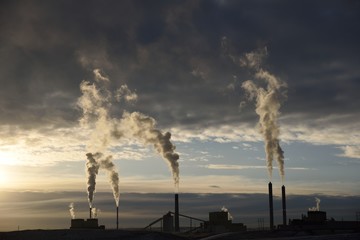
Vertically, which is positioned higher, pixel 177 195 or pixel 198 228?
pixel 177 195

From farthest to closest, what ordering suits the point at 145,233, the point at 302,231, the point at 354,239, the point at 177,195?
1. the point at 177,195
2. the point at 302,231
3. the point at 145,233
4. the point at 354,239

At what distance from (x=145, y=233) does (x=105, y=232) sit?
19.2 feet

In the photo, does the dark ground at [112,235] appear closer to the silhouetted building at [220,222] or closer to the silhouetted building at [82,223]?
the silhouetted building at [82,223]

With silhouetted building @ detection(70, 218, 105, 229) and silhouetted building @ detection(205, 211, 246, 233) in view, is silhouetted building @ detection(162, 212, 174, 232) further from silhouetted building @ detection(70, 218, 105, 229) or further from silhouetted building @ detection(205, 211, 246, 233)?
silhouetted building @ detection(70, 218, 105, 229)

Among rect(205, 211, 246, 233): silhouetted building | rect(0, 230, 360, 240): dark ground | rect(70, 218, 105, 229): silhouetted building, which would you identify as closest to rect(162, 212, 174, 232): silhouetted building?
rect(205, 211, 246, 233): silhouetted building

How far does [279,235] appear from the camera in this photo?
65938 millimetres

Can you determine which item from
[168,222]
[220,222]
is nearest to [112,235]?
[220,222]

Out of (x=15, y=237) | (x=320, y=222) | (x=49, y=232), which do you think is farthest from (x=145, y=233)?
(x=320, y=222)

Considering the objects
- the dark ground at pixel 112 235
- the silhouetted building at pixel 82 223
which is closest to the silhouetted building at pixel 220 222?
the silhouetted building at pixel 82 223

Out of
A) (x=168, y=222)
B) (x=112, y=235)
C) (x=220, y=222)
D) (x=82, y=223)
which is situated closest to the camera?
(x=112, y=235)

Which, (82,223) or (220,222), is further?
(220,222)

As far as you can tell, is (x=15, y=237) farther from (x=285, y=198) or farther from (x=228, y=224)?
(x=285, y=198)

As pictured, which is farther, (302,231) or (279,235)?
(302,231)

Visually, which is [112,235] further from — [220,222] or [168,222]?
[168,222]
